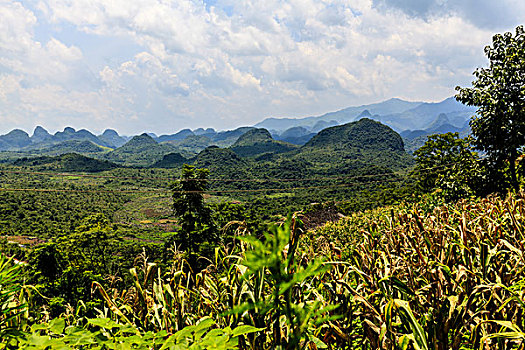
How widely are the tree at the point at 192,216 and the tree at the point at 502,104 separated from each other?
9.92 meters

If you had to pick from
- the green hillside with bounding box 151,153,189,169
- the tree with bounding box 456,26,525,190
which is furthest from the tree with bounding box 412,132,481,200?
the green hillside with bounding box 151,153,189,169

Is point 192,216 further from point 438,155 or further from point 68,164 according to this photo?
point 68,164

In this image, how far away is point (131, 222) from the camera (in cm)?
5712

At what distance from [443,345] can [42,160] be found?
143m

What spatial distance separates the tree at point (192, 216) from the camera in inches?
509

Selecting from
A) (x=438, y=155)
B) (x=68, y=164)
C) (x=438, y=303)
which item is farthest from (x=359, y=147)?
(x=438, y=303)

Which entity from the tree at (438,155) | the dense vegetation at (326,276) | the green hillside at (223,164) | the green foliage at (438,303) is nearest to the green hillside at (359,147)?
the green hillside at (223,164)

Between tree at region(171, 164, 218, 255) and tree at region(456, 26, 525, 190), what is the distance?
9.92 meters

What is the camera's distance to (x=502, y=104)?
5891 mm

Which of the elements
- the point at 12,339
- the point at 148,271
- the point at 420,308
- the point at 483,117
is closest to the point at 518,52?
the point at 483,117

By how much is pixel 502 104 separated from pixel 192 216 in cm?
1109

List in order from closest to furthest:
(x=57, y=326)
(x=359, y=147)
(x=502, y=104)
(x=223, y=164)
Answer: (x=57, y=326) < (x=502, y=104) < (x=223, y=164) < (x=359, y=147)

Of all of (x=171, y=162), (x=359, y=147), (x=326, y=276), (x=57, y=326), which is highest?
(x=57, y=326)

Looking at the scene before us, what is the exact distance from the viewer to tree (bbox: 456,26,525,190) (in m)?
5.80
